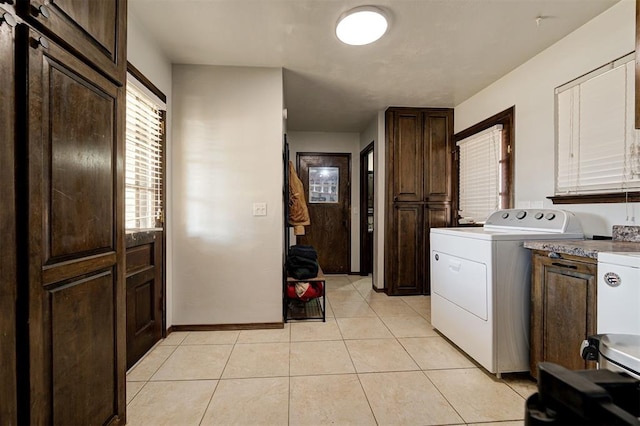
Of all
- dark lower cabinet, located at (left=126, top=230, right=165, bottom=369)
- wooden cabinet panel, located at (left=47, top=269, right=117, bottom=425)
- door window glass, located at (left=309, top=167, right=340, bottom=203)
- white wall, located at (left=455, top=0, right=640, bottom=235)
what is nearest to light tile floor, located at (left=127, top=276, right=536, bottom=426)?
dark lower cabinet, located at (left=126, top=230, right=165, bottom=369)

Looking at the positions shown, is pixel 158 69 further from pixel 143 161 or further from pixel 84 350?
pixel 84 350

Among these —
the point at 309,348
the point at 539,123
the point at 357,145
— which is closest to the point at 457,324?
the point at 309,348

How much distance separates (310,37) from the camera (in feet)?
7.09

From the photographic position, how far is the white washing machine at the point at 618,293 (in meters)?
1.14

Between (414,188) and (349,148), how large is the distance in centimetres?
166

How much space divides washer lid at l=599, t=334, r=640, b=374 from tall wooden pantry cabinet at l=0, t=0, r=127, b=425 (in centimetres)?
183

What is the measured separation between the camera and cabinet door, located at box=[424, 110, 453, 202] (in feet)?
12.3

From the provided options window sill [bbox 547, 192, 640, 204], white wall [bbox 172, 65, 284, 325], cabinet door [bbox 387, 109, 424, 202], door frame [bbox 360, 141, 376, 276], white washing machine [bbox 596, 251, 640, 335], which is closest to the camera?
white washing machine [bbox 596, 251, 640, 335]

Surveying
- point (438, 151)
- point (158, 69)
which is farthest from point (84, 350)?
point (438, 151)

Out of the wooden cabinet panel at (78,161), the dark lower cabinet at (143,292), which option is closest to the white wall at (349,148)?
the dark lower cabinet at (143,292)

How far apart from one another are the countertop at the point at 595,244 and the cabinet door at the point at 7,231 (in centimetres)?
222

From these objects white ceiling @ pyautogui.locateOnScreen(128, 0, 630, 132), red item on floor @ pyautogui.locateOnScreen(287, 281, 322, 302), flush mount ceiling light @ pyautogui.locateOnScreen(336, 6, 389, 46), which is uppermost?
white ceiling @ pyautogui.locateOnScreen(128, 0, 630, 132)

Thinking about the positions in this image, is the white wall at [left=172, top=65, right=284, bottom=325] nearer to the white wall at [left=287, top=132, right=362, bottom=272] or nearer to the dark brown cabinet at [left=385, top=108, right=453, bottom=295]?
the dark brown cabinet at [left=385, top=108, right=453, bottom=295]

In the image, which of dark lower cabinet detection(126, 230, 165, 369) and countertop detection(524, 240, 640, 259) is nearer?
countertop detection(524, 240, 640, 259)
